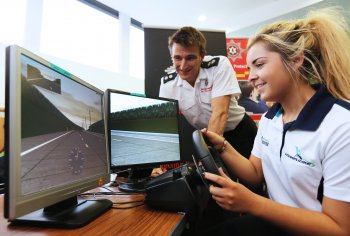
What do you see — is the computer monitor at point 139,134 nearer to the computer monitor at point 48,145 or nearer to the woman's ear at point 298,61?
the computer monitor at point 48,145

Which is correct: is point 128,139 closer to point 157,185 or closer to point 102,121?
point 102,121

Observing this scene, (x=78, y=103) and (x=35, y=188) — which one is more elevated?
(x=78, y=103)

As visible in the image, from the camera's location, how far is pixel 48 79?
63 cm

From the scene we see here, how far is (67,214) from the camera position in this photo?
0.64 m

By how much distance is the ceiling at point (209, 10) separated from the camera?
3.97 m

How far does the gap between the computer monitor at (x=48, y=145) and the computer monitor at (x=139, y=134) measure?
0.39ft

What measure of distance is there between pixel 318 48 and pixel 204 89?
2.71ft

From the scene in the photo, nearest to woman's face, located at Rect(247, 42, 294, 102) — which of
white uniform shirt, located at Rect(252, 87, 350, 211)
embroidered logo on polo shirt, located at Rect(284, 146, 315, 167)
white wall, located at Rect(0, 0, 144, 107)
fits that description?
white uniform shirt, located at Rect(252, 87, 350, 211)

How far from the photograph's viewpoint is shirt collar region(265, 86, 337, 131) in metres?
0.73

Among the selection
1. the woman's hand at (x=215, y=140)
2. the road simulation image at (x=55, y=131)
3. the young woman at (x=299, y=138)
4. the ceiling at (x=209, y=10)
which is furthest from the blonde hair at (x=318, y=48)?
the ceiling at (x=209, y=10)

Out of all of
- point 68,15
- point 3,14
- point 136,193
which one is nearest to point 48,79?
point 136,193

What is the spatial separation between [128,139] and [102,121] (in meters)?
0.15

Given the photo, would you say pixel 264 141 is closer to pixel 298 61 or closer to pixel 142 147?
pixel 298 61

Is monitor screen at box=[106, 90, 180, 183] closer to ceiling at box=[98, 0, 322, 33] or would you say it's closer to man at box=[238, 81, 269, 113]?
man at box=[238, 81, 269, 113]
